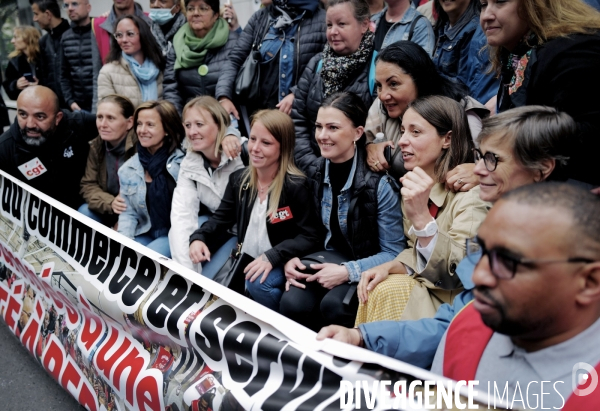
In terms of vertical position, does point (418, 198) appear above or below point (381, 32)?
below

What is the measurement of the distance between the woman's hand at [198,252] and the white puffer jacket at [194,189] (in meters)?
0.28

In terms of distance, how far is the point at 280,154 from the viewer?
3.34 m

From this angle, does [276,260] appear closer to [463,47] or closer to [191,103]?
[191,103]

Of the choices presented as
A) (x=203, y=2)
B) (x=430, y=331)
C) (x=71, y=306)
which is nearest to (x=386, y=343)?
(x=430, y=331)

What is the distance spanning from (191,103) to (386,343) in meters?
2.56

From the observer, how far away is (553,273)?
1299 mm

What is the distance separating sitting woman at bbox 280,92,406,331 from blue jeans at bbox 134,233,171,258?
121 cm

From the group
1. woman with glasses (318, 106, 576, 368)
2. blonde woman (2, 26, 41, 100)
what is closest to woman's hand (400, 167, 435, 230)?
woman with glasses (318, 106, 576, 368)

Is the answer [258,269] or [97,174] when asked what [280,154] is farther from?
[97,174]

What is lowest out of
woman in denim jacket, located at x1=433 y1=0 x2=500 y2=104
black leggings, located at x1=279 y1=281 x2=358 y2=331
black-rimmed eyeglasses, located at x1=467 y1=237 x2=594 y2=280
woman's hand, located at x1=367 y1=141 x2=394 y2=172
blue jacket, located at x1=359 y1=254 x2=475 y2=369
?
black leggings, located at x1=279 y1=281 x2=358 y2=331

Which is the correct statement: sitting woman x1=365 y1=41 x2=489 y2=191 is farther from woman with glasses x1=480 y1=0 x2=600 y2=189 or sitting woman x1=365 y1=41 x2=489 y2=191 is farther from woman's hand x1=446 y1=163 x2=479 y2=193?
woman with glasses x1=480 y1=0 x2=600 y2=189

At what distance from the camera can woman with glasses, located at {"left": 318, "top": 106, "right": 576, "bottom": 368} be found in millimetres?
1871

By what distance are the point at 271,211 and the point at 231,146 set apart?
751mm

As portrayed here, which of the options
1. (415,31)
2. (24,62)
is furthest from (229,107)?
(24,62)
